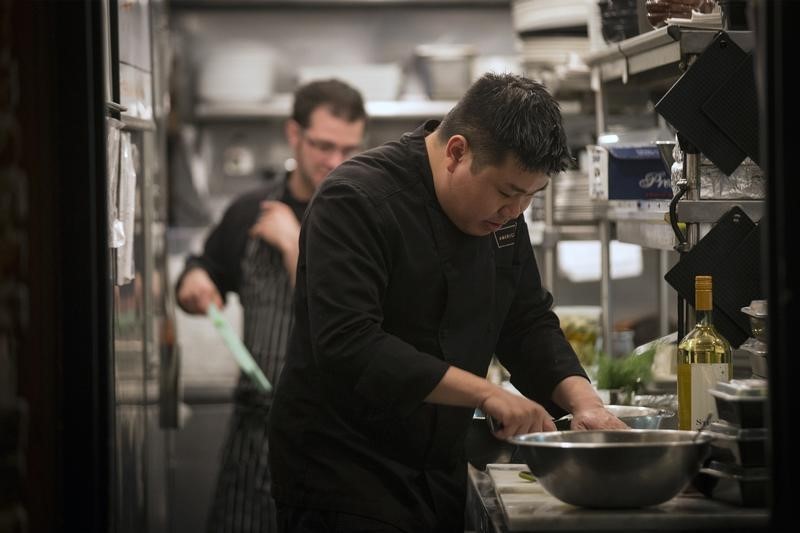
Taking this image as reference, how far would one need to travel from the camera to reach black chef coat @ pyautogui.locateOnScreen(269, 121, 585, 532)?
2461 millimetres

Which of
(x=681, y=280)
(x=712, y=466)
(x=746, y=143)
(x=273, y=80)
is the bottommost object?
(x=712, y=466)

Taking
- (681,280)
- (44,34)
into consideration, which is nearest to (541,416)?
(681,280)

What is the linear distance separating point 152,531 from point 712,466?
222 centimetres

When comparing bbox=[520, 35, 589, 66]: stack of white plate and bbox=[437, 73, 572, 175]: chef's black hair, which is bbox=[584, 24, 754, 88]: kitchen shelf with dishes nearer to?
bbox=[437, 73, 572, 175]: chef's black hair

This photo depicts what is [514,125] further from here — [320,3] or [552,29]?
[320,3]

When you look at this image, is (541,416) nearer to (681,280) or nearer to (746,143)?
(681,280)

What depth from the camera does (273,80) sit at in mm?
6246

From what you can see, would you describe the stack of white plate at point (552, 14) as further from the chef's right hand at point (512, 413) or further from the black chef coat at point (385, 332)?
the chef's right hand at point (512, 413)

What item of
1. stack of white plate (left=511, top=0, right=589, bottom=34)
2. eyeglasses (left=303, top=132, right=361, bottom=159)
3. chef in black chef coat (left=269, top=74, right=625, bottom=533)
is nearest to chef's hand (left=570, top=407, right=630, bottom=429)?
chef in black chef coat (left=269, top=74, right=625, bottom=533)

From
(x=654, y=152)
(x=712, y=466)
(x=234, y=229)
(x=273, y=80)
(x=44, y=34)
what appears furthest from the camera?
(x=273, y=80)

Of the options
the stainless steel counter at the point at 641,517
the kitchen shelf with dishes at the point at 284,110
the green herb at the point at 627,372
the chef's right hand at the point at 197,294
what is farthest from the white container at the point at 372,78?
the stainless steel counter at the point at 641,517

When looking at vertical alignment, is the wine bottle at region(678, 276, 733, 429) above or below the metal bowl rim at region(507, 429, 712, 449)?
above

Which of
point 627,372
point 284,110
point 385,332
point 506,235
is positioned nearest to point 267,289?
point 627,372

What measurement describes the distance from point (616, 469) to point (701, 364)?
1.69 ft
